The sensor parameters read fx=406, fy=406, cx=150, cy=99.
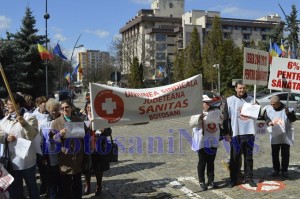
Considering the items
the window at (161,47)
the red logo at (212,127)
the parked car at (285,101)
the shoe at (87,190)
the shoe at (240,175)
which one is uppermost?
the window at (161,47)

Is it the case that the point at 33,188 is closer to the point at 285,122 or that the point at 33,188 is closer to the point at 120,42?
the point at 285,122

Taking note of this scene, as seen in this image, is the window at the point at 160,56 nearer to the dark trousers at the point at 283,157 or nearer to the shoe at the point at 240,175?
the dark trousers at the point at 283,157

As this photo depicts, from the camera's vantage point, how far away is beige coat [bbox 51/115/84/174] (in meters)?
5.86

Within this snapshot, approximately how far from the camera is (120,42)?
81.2 m

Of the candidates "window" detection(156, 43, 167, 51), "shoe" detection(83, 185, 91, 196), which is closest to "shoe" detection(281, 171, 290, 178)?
"shoe" detection(83, 185, 91, 196)

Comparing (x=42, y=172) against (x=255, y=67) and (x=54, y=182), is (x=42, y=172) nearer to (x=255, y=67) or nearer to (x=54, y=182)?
(x=54, y=182)

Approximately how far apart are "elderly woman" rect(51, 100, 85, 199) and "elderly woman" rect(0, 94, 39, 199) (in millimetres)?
398

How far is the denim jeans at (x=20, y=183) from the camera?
5.62m

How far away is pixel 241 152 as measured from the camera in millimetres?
7355

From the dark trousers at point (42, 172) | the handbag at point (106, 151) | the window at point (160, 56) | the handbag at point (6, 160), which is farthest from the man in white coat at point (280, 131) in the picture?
the window at point (160, 56)

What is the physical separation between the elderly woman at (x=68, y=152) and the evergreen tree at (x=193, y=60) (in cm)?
6292

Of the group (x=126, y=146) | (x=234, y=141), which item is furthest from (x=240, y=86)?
(x=126, y=146)

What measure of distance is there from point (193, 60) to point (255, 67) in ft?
210

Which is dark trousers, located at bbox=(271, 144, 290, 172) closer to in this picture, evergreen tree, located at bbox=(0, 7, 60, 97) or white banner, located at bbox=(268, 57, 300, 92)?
white banner, located at bbox=(268, 57, 300, 92)
